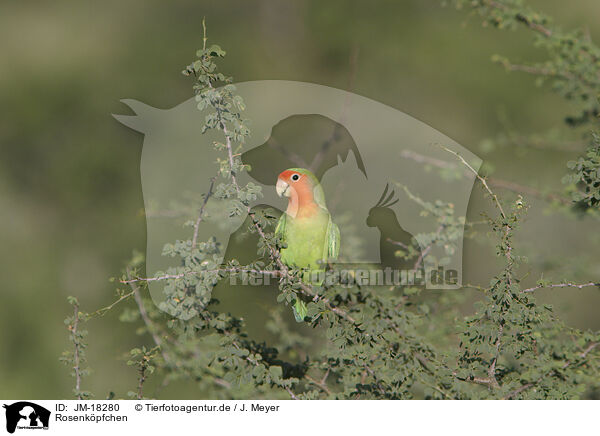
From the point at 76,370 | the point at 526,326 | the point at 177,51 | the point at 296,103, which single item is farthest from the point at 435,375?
the point at 177,51

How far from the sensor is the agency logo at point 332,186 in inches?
71.1

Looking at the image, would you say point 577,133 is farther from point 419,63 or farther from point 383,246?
point 419,63

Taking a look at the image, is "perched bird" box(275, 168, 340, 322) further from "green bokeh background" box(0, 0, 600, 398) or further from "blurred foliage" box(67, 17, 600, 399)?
"green bokeh background" box(0, 0, 600, 398)

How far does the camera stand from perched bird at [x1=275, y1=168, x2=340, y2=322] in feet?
7.07

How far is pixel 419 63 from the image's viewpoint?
4.54 m

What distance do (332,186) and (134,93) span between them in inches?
84.0

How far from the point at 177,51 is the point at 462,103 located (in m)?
2.16

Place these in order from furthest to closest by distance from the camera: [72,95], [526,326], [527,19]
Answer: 1. [72,95]
2. [527,19]
3. [526,326]

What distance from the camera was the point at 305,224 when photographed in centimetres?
218
